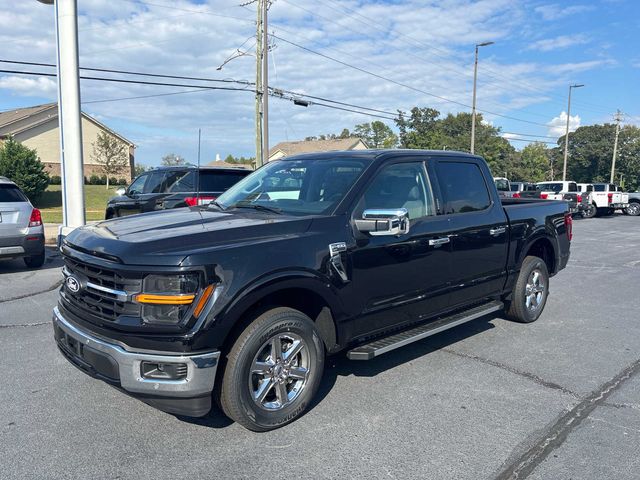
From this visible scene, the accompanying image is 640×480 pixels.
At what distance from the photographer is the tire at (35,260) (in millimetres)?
9013

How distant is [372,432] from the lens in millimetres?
3393

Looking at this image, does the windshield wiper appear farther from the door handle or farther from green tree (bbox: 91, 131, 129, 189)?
green tree (bbox: 91, 131, 129, 189)

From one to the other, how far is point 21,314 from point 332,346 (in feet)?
14.6

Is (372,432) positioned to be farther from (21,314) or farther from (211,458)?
(21,314)

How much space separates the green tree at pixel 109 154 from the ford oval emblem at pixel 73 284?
42924 mm

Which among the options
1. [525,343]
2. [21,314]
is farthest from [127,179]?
[525,343]

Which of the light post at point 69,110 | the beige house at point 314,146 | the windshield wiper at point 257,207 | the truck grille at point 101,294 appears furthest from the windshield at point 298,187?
the beige house at point 314,146

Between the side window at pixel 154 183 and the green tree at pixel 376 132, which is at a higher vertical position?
the green tree at pixel 376 132

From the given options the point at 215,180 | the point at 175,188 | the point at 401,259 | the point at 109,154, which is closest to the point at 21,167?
the point at 109,154

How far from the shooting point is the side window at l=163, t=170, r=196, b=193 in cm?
1031

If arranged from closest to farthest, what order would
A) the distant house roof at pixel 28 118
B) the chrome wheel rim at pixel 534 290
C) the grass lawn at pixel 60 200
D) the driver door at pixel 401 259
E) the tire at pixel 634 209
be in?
1. the driver door at pixel 401 259
2. the chrome wheel rim at pixel 534 290
3. the tire at pixel 634 209
4. the grass lawn at pixel 60 200
5. the distant house roof at pixel 28 118

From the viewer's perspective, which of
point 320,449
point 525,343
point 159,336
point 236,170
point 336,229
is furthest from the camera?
point 236,170

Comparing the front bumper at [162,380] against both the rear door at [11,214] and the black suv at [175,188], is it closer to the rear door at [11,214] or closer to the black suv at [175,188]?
the rear door at [11,214]

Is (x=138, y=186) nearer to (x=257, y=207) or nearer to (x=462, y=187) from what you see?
(x=257, y=207)
